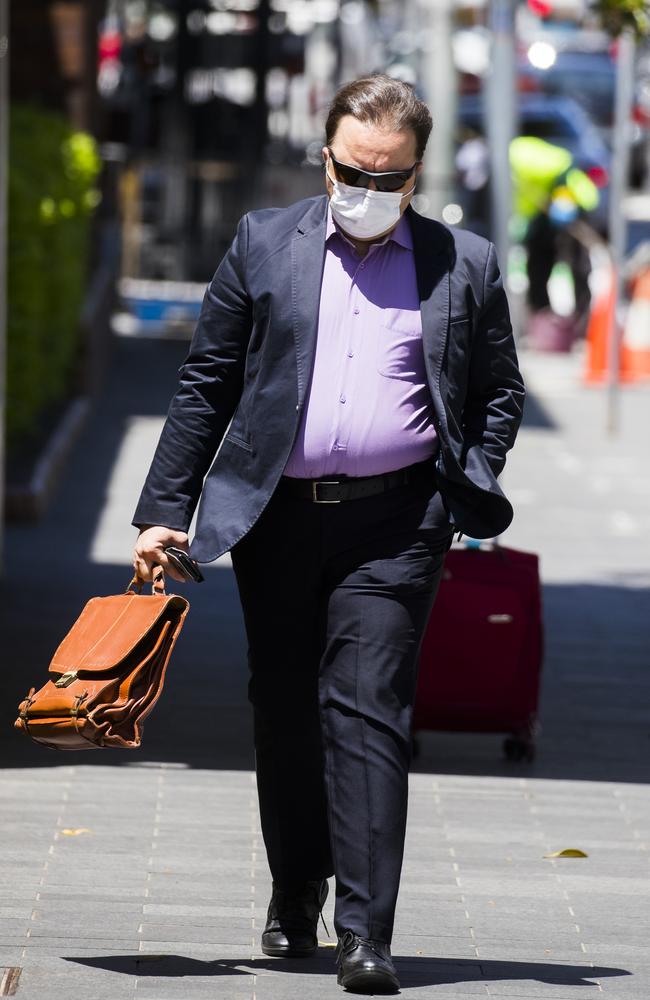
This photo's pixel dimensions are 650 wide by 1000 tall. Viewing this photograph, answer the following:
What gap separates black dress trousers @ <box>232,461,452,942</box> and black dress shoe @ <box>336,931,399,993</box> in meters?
0.03

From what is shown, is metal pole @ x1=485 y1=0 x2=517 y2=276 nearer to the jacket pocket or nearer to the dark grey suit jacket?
the dark grey suit jacket

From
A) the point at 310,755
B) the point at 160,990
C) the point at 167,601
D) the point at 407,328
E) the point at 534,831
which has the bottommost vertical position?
the point at 534,831

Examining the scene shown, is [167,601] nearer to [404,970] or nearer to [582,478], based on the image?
[404,970]

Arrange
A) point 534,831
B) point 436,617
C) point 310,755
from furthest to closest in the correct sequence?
1. point 436,617
2. point 534,831
3. point 310,755

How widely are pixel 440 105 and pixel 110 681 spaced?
9905 millimetres

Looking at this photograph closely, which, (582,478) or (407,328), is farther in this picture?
(582,478)

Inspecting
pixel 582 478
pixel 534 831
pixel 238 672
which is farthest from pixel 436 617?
pixel 582 478

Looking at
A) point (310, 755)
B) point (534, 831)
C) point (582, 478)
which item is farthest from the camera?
point (582, 478)

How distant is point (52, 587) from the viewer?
9750 mm

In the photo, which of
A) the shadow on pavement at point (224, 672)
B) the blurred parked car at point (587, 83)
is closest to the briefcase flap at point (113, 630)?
the shadow on pavement at point (224, 672)

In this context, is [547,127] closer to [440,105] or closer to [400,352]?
[440,105]

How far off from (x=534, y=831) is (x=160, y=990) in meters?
1.80

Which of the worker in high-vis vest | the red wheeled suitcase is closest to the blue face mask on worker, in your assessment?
the worker in high-vis vest

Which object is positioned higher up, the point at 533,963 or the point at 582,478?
the point at 533,963
